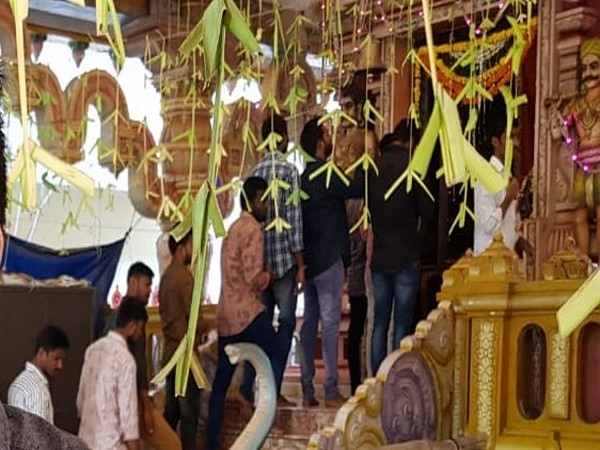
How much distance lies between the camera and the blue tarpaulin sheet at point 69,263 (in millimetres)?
7145

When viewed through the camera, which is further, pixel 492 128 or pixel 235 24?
pixel 492 128

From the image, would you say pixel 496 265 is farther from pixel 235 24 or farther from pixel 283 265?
pixel 235 24

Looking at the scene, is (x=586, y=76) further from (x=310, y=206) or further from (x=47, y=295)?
(x=47, y=295)

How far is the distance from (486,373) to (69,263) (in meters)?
3.79

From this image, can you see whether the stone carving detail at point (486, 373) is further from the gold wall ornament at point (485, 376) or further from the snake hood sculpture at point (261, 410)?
the snake hood sculpture at point (261, 410)

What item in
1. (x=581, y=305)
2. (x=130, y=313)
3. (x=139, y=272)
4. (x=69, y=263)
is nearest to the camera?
(x=581, y=305)

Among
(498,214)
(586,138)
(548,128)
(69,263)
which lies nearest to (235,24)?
(498,214)

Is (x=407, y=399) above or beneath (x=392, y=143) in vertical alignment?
beneath

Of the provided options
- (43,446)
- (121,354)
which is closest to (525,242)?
(121,354)

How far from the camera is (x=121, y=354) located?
496 centimetres

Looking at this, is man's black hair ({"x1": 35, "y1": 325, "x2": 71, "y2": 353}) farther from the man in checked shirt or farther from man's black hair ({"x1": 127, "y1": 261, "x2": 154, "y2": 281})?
the man in checked shirt

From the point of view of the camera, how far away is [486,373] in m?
4.20

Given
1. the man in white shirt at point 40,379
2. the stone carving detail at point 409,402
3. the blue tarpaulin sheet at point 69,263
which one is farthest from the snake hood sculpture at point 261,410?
the blue tarpaulin sheet at point 69,263

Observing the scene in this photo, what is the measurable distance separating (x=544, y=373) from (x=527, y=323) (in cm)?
20
